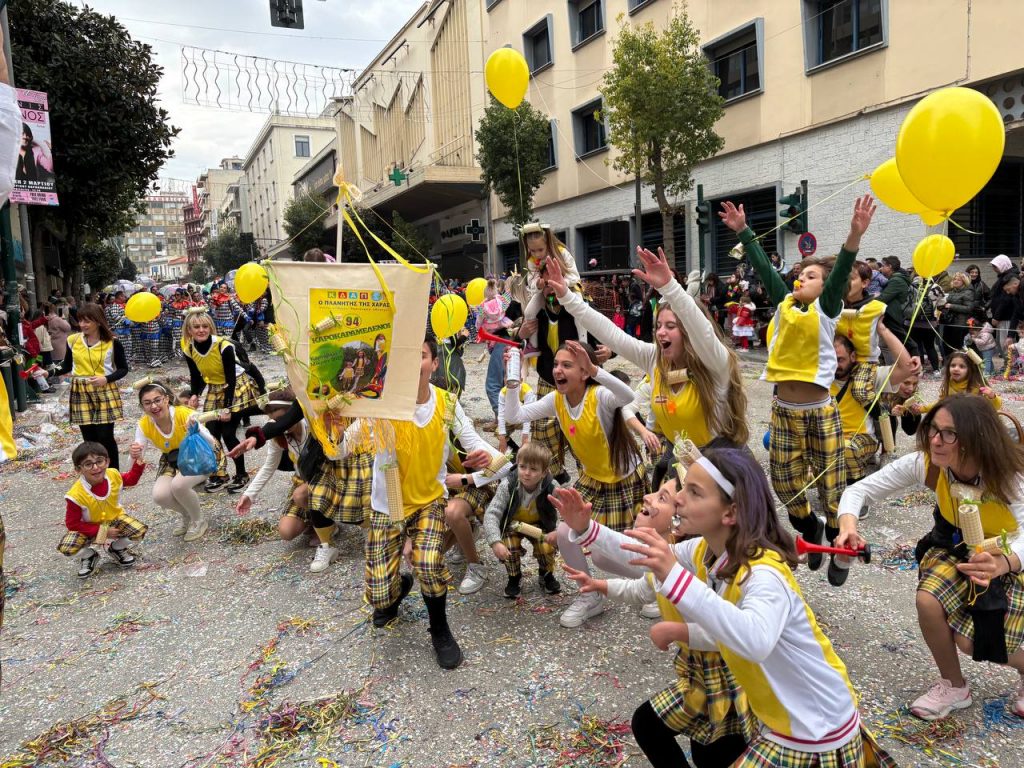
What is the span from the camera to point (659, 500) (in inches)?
88.6

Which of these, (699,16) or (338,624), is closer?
(338,624)

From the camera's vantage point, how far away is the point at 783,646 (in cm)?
183

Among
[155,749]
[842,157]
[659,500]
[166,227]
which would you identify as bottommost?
[155,749]

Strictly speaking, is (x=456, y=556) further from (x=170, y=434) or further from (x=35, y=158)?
(x=35, y=158)

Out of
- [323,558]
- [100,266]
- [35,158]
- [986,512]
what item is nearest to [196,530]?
[323,558]

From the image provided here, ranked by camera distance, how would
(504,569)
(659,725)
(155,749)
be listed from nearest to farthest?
(659,725) → (155,749) → (504,569)

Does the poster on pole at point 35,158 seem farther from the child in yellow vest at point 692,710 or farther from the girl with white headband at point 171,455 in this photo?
the child in yellow vest at point 692,710

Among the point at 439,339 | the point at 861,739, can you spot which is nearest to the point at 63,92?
the point at 439,339

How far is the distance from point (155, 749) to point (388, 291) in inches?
82.6

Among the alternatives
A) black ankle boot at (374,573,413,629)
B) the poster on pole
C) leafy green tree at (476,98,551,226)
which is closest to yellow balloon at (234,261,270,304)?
black ankle boot at (374,573,413,629)

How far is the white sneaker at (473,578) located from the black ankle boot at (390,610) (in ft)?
1.56

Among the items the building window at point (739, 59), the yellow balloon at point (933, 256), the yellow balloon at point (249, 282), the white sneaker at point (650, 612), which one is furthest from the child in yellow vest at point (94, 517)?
Answer: the building window at point (739, 59)

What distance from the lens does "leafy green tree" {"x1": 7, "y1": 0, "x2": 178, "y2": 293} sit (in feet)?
45.2

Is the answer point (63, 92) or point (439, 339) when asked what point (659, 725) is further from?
point (63, 92)
